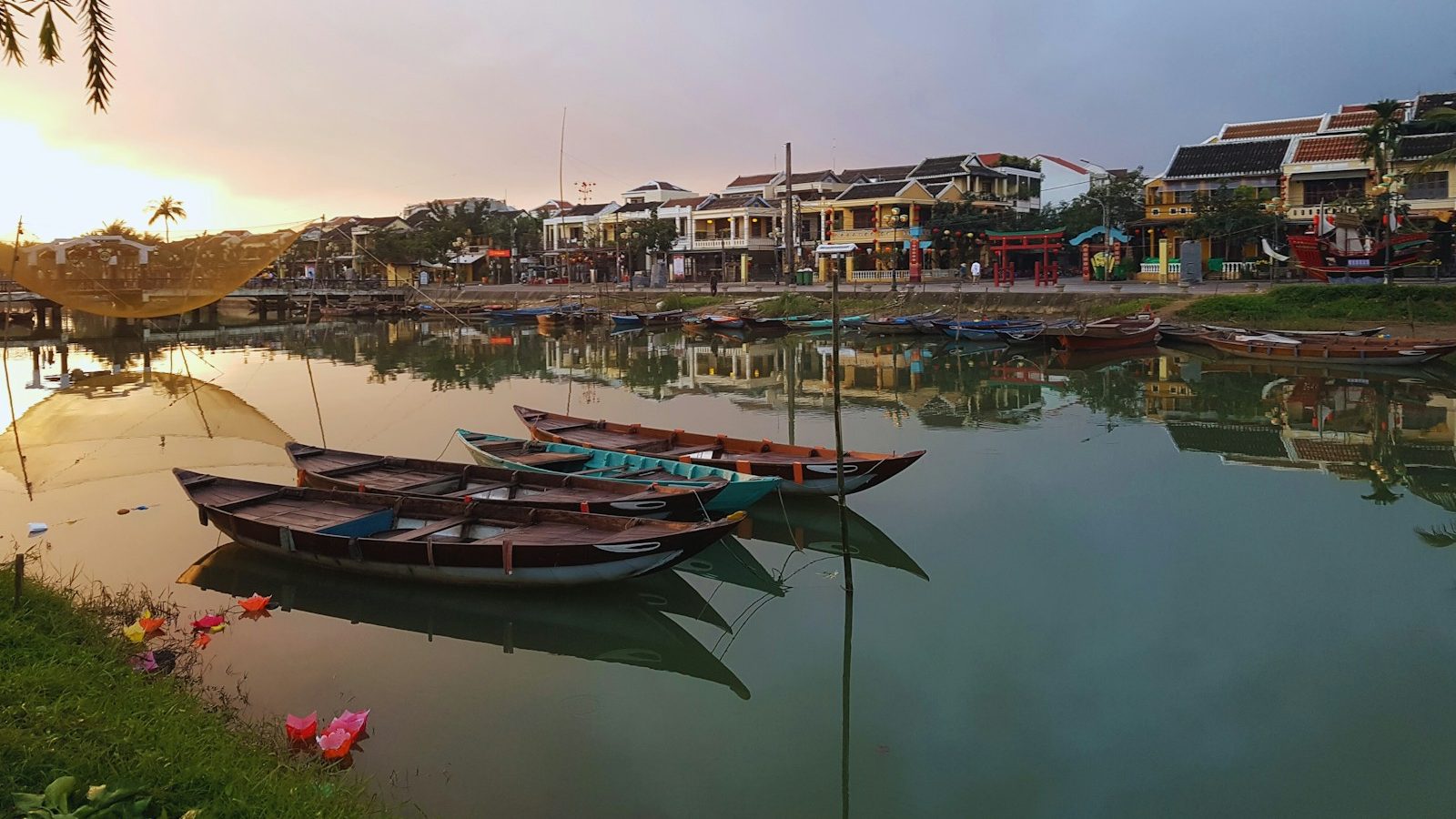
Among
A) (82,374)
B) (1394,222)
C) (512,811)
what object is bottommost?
(512,811)

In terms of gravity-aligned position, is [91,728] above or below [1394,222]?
below

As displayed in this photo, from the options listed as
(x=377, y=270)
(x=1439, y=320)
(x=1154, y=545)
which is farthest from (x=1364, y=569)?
(x=377, y=270)

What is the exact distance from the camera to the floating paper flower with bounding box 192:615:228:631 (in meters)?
7.16

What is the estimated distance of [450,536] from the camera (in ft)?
26.1

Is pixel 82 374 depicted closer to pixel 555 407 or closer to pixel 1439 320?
pixel 555 407

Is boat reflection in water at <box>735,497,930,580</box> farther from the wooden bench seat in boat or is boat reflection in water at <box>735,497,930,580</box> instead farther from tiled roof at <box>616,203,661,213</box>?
tiled roof at <box>616,203,661,213</box>

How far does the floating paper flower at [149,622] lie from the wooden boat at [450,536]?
1.21 m

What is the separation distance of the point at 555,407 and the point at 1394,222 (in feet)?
73.1

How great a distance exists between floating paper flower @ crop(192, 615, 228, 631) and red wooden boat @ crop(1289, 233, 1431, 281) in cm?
2751

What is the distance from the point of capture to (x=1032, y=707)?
19.7 ft

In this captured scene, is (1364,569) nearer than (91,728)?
No

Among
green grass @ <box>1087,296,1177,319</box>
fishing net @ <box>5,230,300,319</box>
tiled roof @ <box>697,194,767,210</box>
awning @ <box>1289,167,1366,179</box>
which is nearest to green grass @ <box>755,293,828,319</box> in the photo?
green grass @ <box>1087,296,1177,319</box>

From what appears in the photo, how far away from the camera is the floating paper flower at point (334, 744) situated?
5320 mm

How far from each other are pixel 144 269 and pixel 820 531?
1512 centimetres
